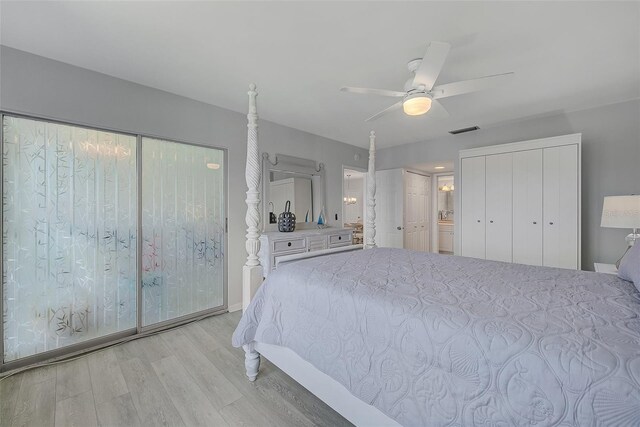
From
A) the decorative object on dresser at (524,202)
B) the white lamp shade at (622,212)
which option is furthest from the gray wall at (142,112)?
the white lamp shade at (622,212)

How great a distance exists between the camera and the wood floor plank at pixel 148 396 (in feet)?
5.00

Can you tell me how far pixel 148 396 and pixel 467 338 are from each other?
1.94 meters

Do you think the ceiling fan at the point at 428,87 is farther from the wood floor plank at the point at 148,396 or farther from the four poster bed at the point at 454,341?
the wood floor plank at the point at 148,396

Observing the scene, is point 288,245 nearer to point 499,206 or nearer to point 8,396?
point 8,396

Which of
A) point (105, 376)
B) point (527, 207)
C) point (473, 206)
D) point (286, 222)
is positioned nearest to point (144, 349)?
point (105, 376)

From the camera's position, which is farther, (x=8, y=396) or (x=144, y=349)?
(x=144, y=349)

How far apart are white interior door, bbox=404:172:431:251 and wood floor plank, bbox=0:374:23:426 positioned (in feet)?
15.9

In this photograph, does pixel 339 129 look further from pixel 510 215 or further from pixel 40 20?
pixel 40 20

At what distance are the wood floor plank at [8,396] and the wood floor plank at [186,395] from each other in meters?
0.73

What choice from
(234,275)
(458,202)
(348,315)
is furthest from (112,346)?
(458,202)

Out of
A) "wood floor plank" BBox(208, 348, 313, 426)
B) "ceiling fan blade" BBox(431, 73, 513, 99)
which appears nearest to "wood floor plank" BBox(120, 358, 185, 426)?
"wood floor plank" BBox(208, 348, 313, 426)

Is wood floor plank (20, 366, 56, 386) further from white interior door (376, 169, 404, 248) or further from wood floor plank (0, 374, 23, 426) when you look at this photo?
white interior door (376, 169, 404, 248)

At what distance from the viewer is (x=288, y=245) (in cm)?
330

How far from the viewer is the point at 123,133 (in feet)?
8.14
